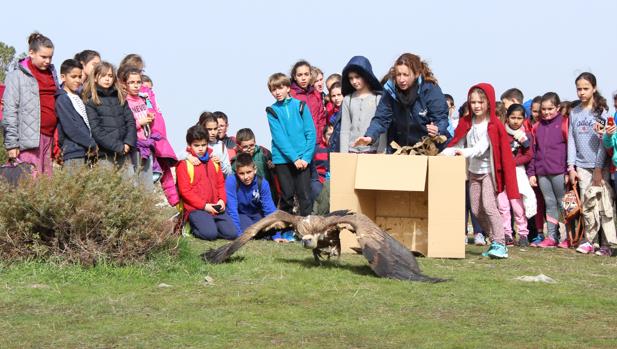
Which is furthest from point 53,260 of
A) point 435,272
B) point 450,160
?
point 450,160

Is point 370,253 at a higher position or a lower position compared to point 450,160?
lower

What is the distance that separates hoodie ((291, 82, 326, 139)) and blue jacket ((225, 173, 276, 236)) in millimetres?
1412

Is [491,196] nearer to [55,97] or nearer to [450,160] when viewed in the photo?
[450,160]

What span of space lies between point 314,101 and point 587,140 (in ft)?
12.0

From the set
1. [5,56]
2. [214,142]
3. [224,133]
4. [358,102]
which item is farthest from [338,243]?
[5,56]

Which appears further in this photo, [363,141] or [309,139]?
[309,139]

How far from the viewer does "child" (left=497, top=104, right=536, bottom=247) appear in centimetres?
1254

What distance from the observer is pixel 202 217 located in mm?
11961

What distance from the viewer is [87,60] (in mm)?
11469

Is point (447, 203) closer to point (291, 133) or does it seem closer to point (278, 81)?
point (291, 133)

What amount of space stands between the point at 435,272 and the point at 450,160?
1.52 meters

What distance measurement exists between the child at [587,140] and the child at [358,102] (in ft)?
7.36

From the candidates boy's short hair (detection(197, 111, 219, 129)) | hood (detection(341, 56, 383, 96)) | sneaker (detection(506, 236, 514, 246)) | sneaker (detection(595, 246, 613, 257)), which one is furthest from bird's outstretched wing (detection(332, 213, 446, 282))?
boy's short hair (detection(197, 111, 219, 129))

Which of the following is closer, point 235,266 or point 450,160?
point 235,266
